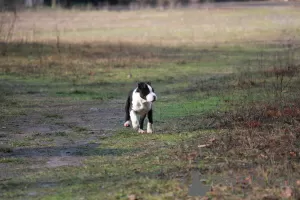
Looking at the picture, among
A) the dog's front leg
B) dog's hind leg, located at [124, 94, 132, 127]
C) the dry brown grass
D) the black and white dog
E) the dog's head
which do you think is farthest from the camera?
the dry brown grass

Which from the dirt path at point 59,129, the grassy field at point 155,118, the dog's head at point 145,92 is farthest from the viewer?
the dog's head at point 145,92

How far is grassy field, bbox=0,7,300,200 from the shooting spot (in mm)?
9328

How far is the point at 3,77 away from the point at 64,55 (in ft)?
19.1

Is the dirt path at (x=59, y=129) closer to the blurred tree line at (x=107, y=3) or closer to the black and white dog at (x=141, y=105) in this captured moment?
the black and white dog at (x=141, y=105)

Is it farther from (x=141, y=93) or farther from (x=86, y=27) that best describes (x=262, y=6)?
(x=141, y=93)

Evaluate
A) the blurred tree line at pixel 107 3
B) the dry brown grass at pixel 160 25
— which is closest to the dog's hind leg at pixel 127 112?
the dry brown grass at pixel 160 25

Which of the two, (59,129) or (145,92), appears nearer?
(145,92)

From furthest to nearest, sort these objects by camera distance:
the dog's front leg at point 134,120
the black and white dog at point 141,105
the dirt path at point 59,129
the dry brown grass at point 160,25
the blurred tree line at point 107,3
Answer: the blurred tree line at point 107,3 → the dry brown grass at point 160,25 → the dog's front leg at point 134,120 → the black and white dog at point 141,105 → the dirt path at point 59,129

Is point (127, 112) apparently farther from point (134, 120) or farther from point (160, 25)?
point (160, 25)

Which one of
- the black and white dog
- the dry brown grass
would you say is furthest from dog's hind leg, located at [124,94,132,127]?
the dry brown grass

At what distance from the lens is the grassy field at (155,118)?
9.33 meters

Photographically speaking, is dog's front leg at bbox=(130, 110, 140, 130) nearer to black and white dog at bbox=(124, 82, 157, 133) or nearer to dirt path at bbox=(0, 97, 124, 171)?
black and white dog at bbox=(124, 82, 157, 133)

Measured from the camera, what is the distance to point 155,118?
1617 cm

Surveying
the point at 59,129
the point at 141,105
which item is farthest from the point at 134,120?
the point at 59,129
